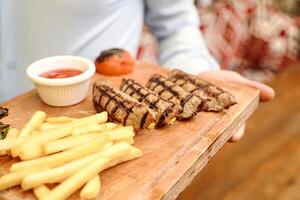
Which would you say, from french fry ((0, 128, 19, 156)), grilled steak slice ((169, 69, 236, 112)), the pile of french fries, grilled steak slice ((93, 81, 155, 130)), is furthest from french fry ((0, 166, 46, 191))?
grilled steak slice ((169, 69, 236, 112))

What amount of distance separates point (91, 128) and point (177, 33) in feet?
2.68

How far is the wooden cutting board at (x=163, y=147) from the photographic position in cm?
88

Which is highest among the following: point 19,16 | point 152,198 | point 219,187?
point 19,16

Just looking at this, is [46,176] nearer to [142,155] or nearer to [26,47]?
[142,155]

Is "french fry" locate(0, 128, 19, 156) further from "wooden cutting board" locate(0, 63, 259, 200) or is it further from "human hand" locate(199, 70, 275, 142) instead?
"human hand" locate(199, 70, 275, 142)

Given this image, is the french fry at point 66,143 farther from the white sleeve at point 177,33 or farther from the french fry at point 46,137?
the white sleeve at point 177,33

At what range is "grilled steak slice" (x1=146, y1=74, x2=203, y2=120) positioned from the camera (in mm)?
1119

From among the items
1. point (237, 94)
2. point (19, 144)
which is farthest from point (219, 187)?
point (19, 144)

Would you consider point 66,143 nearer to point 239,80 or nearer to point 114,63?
point 114,63

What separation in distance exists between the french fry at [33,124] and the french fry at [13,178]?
0.40ft

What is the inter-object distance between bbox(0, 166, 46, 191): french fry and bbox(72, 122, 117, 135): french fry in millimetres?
134

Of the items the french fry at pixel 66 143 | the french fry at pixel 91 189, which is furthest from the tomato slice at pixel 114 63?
the french fry at pixel 91 189

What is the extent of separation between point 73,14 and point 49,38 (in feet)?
0.39

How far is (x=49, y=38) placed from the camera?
Result: 4.83 ft
